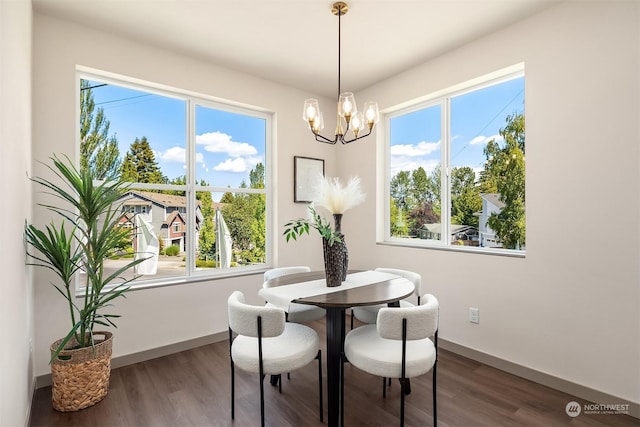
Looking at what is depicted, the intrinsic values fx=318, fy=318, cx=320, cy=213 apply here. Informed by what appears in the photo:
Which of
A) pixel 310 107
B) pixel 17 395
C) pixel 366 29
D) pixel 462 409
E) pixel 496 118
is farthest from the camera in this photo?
pixel 496 118

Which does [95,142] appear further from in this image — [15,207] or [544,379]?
[544,379]

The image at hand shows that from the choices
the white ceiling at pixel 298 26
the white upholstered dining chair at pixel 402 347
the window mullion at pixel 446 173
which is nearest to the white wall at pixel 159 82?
the white ceiling at pixel 298 26

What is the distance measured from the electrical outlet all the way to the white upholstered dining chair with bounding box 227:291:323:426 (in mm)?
1602

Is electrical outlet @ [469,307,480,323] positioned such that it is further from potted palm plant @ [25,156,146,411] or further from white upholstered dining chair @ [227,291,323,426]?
potted palm plant @ [25,156,146,411]

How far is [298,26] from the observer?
101 inches

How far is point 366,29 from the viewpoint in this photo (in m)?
2.60

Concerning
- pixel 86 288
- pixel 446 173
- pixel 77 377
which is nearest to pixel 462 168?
pixel 446 173

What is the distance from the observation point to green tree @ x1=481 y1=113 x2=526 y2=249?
2633 millimetres

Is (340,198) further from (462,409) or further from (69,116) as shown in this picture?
(69,116)

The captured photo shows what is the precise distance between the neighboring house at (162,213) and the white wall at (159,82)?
48cm

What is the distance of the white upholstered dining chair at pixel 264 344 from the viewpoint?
168 cm

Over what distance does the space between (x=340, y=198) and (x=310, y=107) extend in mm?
665

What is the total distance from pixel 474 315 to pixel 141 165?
10.8 feet

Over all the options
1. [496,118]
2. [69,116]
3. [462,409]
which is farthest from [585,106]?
[69,116]
